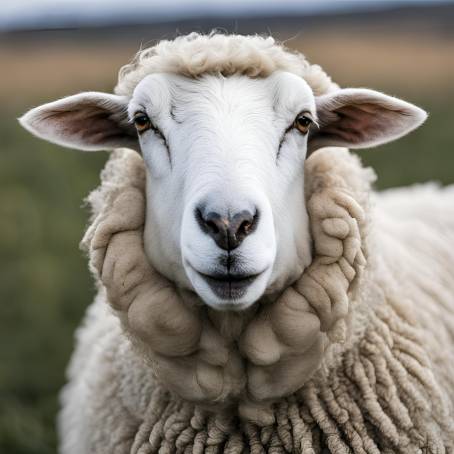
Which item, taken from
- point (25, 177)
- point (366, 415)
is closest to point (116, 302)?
point (366, 415)

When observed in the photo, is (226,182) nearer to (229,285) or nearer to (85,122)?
(229,285)

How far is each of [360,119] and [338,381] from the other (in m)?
1.01

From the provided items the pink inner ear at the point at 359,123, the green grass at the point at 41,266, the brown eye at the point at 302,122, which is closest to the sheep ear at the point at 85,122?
the brown eye at the point at 302,122

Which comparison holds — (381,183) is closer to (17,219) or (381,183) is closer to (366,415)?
(17,219)

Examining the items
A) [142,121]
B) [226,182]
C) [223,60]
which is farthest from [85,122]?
[226,182]

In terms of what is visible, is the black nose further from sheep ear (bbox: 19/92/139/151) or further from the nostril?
sheep ear (bbox: 19/92/139/151)

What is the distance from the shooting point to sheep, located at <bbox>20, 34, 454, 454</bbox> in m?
2.73

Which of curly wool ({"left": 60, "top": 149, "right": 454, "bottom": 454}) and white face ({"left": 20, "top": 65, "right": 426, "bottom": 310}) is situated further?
curly wool ({"left": 60, "top": 149, "right": 454, "bottom": 454})

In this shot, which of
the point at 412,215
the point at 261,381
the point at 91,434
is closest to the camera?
the point at 261,381

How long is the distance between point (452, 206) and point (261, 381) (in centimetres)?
192

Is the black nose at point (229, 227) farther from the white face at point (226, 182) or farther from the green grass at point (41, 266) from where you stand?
the green grass at point (41, 266)

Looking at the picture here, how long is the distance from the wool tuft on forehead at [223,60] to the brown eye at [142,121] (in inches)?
7.4

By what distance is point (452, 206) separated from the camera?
4.25 m

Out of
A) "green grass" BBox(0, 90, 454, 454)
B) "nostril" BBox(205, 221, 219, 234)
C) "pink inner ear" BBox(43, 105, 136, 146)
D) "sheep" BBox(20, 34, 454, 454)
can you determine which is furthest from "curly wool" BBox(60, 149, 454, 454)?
"green grass" BBox(0, 90, 454, 454)
